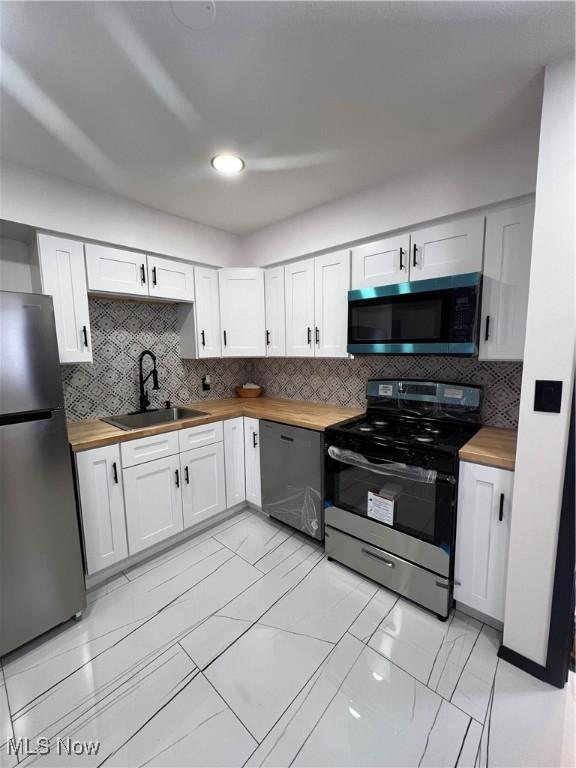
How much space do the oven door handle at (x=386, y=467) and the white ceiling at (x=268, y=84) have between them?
66.9 inches

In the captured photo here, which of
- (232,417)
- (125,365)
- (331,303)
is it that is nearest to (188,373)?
(125,365)

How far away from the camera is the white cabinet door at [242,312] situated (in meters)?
2.79

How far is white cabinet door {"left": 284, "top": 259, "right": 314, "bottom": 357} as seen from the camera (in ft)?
8.08

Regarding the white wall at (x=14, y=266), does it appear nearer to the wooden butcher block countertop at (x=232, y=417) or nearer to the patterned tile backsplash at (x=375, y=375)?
the wooden butcher block countertop at (x=232, y=417)

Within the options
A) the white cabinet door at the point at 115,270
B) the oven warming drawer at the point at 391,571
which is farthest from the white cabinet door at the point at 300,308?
the oven warming drawer at the point at 391,571

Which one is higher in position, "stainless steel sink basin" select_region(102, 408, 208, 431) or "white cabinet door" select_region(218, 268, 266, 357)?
A: "white cabinet door" select_region(218, 268, 266, 357)

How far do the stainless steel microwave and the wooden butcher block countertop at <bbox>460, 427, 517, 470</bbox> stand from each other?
468 millimetres

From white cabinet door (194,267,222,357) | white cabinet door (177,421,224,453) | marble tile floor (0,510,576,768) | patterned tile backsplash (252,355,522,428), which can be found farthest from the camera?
white cabinet door (194,267,222,357)

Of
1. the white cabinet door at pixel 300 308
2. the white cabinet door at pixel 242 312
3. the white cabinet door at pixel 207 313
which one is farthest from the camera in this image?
the white cabinet door at pixel 242 312

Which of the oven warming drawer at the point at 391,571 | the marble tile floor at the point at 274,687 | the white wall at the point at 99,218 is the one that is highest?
the white wall at the point at 99,218

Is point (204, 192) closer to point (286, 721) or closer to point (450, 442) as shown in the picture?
point (450, 442)

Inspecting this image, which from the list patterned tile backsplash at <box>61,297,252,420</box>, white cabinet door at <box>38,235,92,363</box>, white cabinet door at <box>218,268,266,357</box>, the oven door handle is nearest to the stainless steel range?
the oven door handle

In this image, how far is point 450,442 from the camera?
66.2 inches

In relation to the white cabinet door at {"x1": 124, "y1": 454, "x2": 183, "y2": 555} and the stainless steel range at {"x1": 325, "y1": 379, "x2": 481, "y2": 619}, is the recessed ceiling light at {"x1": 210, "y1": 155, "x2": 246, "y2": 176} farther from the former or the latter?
the white cabinet door at {"x1": 124, "y1": 454, "x2": 183, "y2": 555}
